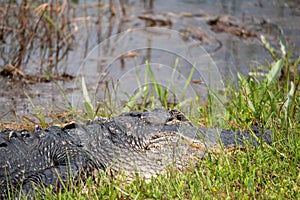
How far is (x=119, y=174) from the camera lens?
4.06 meters

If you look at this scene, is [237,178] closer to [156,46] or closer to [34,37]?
[156,46]

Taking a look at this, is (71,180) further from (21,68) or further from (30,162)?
(21,68)

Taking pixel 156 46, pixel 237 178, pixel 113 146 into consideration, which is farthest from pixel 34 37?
pixel 237 178

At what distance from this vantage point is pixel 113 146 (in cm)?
430

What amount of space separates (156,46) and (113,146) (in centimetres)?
387

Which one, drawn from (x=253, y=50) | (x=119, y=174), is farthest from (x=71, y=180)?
(x=253, y=50)

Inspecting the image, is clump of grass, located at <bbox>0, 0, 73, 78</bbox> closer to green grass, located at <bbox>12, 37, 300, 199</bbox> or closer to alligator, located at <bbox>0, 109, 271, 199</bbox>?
alligator, located at <bbox>0, 109, 271, 199</bbox>

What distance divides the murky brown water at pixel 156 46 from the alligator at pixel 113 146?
4.13ft

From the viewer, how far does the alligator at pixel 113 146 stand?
4094mm

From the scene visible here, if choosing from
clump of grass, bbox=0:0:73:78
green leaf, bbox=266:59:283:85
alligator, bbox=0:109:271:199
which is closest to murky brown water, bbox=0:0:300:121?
clump of grass, bbox=0:0:73:78

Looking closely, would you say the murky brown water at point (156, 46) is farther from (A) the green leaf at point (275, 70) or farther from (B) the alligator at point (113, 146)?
(B) the alligator at point (113, 146)

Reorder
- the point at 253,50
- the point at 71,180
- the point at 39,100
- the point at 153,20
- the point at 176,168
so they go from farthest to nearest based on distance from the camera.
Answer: the point at 153,20
the point at 253,50
the point at 39,100
the point at 176,168
the point at 71,180

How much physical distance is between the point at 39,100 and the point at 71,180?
2701 millimetres

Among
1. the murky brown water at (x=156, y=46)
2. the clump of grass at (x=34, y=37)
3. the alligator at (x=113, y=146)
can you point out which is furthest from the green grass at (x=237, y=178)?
the clump of grass at (x=34, y=37)
